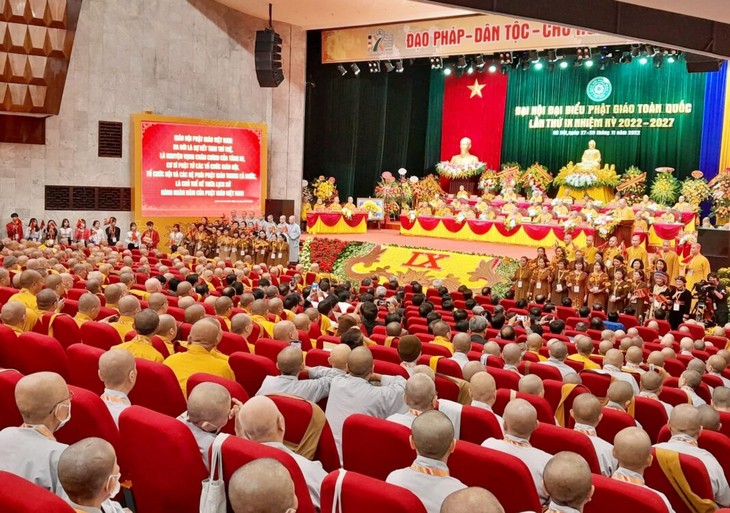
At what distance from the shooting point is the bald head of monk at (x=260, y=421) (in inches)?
117

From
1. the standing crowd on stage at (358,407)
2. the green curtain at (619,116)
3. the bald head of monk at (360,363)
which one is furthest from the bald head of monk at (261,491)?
the green curtain at (619,116)

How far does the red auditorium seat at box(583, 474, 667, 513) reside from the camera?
9.00ft

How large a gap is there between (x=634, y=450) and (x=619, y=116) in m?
23.2

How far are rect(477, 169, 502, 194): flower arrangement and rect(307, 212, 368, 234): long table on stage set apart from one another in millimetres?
5025

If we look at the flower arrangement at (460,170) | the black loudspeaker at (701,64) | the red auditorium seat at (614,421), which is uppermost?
the black loudspeaker at (701,64)

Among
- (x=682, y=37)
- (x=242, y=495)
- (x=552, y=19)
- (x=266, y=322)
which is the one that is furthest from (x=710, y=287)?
(x=242, y=495)

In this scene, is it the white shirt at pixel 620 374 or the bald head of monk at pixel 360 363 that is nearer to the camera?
the bald head of monk at pixel 360 363

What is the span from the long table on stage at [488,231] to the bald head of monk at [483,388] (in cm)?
1405

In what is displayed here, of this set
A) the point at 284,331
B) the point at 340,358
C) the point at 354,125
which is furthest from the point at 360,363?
the point at 354,125

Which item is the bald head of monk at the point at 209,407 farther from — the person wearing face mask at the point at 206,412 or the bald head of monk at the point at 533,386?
the bald head of monk at the point at 533,386

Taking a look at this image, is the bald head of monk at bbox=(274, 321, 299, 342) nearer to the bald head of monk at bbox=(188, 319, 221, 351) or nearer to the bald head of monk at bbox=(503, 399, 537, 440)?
the bald head of monk at bbox=(188, 319, 221, 351)

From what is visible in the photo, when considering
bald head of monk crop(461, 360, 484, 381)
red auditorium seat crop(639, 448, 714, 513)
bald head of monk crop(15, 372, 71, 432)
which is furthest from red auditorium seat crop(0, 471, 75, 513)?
bald head of monk crop(461, 360, 484, 381)

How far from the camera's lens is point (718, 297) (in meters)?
11.9

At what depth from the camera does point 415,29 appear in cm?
2066
